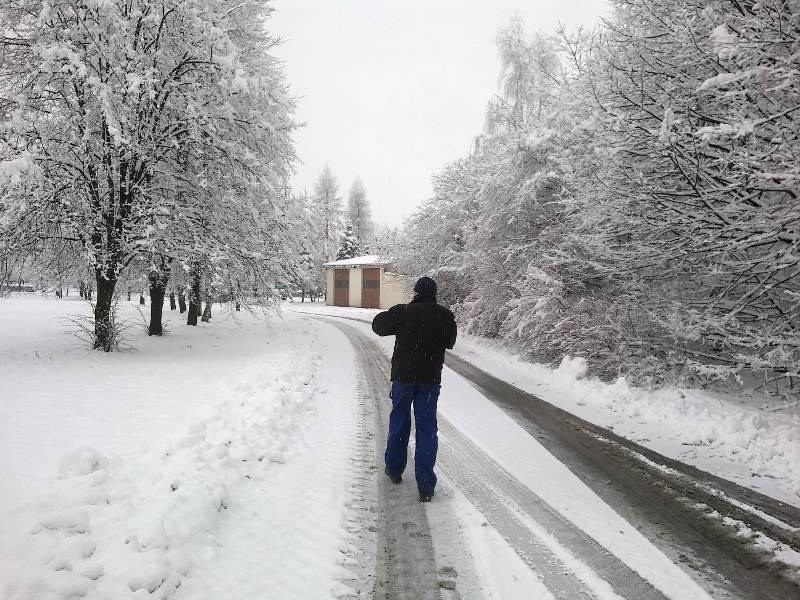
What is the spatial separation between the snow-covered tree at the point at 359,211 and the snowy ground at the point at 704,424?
53.0m

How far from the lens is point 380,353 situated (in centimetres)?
1342

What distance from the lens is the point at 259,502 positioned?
3691 mm

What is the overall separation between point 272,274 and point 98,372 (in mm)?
5046

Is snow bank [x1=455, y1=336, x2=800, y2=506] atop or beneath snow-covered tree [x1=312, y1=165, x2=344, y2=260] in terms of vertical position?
beneath

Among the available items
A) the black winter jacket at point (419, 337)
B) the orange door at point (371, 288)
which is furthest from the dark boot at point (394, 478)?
the orange door at point (371, 288)

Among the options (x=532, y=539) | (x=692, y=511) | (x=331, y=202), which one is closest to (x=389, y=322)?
(x=532, y=539)

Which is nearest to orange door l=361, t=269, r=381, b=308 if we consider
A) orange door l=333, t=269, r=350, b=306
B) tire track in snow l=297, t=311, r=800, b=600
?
orange door l=333, t=269, r=350, b=306

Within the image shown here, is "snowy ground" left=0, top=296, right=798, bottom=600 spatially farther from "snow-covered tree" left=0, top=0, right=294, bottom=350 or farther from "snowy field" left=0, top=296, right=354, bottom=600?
"snow-covered tree" left=0, top=0, right=294, bottom=350

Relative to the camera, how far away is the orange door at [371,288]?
1699 inches

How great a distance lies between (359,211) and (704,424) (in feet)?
190

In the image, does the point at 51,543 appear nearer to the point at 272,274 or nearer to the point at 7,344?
the point at 272,274

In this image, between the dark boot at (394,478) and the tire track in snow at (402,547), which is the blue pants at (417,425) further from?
Result: the tire track in snow at (402,547)

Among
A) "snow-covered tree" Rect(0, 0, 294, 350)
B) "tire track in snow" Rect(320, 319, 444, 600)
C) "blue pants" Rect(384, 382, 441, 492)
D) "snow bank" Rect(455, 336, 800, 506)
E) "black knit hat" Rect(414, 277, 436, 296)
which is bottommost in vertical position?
"tire track in snow" Rect(320, 319, 444, 600)

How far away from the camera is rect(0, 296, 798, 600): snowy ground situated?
2.63m
